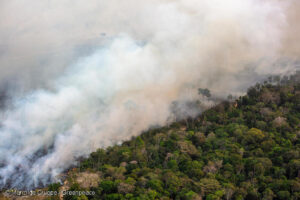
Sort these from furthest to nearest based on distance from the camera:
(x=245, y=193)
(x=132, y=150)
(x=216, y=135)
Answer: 1. (x=216, y=135)
2. (x=132, y=150)
3. (x=245, y=193)

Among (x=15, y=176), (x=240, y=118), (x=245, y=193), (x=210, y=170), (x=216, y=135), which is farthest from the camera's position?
(x=240, y=118)

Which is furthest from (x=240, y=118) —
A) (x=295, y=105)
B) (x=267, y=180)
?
(x=267, y=180)

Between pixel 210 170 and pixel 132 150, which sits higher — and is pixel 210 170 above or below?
below

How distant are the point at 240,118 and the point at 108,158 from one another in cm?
2520

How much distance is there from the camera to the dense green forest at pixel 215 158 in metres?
44.8

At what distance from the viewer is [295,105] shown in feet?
238

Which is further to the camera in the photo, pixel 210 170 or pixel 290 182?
pixel 210 170

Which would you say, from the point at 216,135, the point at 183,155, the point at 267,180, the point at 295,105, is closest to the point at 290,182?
the point at 267,180

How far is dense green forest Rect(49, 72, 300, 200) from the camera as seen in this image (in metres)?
44.8

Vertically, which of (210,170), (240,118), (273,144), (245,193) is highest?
(240,118)

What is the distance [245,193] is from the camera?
44.2 m

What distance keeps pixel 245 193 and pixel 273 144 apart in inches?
576

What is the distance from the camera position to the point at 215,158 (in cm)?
5309

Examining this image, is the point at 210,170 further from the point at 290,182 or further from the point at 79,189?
the point at 79,189
